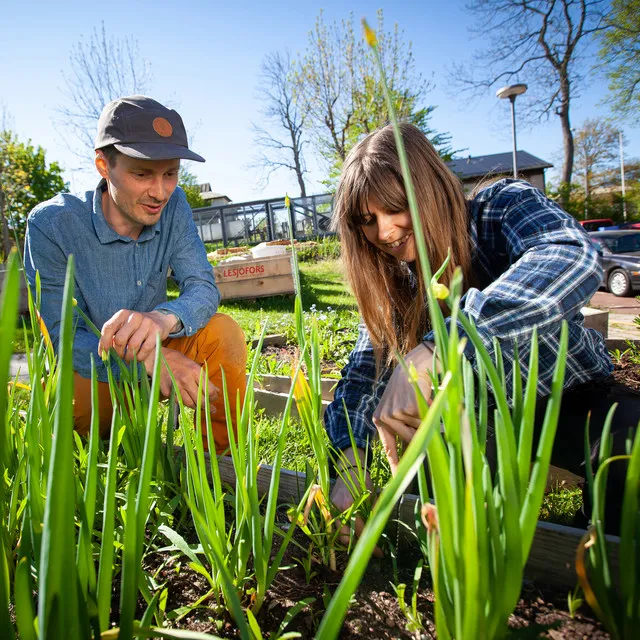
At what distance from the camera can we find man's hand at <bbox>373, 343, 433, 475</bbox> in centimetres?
87

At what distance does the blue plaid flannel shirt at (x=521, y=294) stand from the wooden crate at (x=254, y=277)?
4.89 m

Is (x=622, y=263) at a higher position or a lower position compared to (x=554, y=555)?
lower

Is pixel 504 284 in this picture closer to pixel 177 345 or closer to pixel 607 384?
pixel 607 384

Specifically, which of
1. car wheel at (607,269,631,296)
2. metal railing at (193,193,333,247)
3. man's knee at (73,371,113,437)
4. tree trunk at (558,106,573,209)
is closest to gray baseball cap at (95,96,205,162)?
man's knee at (73,371,113,437)

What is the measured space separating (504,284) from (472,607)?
696 mm

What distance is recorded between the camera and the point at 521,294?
101 cm

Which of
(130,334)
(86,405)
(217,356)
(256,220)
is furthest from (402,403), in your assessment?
(256,220)

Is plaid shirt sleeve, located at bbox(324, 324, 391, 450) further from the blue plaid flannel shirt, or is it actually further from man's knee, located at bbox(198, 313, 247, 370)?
man's knee, located at bbox(198, 313, 247, 370)

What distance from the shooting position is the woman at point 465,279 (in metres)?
1.01

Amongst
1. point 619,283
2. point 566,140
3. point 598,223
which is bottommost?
point 619,283

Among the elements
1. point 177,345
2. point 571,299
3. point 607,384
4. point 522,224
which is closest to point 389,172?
point 522,224

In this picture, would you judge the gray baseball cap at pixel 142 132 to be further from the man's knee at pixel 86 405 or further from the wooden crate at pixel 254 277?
the wooden crate at pixel 254 277

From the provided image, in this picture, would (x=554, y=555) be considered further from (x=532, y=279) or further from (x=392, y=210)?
(x=392, y=210)

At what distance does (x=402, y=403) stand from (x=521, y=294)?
36 cm
